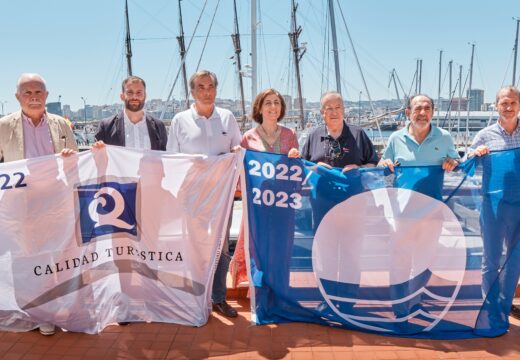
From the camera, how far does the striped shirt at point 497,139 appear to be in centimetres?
388

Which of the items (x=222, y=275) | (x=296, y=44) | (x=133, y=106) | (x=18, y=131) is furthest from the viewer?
(x=296, y=44)

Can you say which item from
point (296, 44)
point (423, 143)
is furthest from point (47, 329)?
point (296, 44)

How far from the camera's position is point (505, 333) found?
371 cm

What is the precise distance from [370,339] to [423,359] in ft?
1.40

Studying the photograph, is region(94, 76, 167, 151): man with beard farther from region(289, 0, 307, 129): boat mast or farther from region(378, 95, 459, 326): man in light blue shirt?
region(289, 0, 307, 129): boat mast

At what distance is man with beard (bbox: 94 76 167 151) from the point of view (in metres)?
3.93

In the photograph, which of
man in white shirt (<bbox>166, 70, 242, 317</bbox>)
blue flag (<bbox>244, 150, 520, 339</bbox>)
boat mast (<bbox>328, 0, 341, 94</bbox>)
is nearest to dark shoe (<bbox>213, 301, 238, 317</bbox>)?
man in white shirt (<bbox>166, 70, 242, 317</bbox>)

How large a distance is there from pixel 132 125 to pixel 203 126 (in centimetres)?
60

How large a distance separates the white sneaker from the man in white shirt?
1.37 metres

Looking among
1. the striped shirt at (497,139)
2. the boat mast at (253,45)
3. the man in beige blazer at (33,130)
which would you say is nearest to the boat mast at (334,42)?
the boat mast at (253,45)

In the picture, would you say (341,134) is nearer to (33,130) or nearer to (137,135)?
(137,135)

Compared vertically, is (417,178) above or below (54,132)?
below

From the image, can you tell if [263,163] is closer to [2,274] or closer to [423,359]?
[423,359]

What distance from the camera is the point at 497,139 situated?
3908mm
